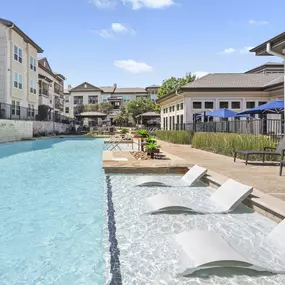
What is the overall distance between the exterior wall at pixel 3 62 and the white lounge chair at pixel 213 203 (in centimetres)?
2659

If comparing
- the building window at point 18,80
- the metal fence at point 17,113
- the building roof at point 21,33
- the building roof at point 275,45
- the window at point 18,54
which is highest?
the building roof at point 21,33

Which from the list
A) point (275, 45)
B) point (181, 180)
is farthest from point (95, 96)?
point (181, 180)

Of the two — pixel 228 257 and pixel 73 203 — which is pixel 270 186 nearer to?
pixel 228 257

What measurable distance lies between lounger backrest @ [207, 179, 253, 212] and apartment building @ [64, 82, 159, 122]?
70581 millimetres

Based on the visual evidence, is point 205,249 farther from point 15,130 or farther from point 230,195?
point 15,130

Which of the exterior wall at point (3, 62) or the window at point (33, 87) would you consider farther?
the window at point (33, 87)

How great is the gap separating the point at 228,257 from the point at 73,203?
3.96 metres

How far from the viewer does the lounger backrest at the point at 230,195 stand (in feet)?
18.9

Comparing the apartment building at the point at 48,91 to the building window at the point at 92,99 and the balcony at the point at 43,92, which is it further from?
the building window at the point at 92,99

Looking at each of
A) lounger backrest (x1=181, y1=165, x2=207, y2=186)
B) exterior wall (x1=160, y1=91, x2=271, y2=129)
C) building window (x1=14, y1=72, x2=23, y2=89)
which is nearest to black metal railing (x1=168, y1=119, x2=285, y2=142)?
exterior wall (x1=160, y1=91, x2=271, y2=129)

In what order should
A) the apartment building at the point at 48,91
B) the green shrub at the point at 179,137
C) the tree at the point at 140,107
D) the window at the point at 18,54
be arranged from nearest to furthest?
the green shrub at the point at 179,137 < the window at the point at 18,54 < the apartment building at the point at 48,91 < the tree at the point at 140,107

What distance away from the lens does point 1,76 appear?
1130 inches

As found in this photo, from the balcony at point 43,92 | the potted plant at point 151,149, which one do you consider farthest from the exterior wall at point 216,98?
the balcony at point 43,92

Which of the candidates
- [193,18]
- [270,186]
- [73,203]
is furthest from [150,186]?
[193,18]
